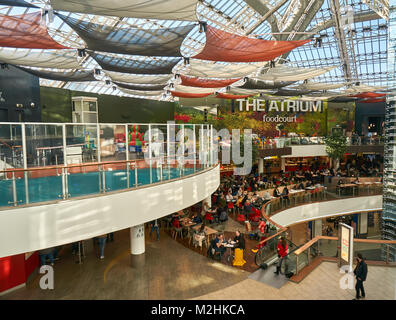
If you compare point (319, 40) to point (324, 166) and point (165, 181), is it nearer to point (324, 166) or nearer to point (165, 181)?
point (165, 181)

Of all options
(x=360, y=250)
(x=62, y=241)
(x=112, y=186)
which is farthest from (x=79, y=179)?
(x=360, y=250)

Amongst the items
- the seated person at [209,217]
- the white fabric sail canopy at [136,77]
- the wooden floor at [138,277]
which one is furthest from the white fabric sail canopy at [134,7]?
the seated person at [209,217]

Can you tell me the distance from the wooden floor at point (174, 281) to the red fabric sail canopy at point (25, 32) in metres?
6.48

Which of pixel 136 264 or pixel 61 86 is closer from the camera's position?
pixel 136 264

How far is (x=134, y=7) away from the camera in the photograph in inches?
241

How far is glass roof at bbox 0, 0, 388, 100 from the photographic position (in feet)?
47.2

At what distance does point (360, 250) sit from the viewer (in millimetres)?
7363

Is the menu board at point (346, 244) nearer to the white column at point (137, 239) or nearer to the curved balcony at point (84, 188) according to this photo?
the curved balcony at point (84, 188)

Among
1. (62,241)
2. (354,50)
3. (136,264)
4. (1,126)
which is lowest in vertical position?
(136,264)

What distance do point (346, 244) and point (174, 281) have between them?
4.36 meters

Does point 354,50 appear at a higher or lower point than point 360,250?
higher

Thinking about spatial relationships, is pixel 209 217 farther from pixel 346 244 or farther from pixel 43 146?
pixel 43 146

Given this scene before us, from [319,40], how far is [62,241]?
31.1 ft
